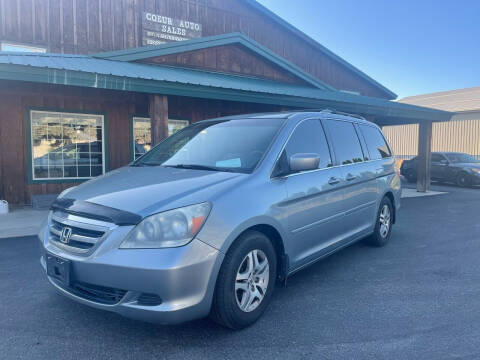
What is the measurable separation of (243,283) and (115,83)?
5.53 meters

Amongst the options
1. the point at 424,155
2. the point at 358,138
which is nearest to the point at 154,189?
the point at 358,138

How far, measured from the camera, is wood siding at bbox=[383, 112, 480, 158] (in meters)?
25.4

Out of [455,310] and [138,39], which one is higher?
[138,39]

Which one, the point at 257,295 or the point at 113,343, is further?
the point at 257,295

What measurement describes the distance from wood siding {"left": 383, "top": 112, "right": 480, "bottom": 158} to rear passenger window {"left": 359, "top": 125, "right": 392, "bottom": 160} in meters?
24.0

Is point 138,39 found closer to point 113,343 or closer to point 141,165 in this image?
point 141,165

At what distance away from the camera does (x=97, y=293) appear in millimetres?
2637

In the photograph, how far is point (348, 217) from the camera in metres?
4.35

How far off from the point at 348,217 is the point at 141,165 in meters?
2.51

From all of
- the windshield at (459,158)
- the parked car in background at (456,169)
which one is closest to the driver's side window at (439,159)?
the parked car in background at (456,169)

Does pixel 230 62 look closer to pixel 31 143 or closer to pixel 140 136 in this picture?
pixel 140 136

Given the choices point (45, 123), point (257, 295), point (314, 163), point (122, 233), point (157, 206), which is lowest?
point (257, 295)

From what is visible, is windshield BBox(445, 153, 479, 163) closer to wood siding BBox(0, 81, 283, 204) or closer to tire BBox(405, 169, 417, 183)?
tire BBox(405, 169, 417, 183)

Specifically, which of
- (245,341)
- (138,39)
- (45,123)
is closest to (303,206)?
(245,341)
